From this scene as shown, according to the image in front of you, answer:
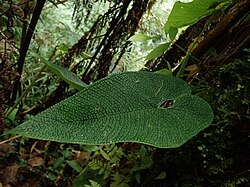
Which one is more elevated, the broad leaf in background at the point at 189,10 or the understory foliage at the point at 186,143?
the broad leaf in background at the point at 189,10

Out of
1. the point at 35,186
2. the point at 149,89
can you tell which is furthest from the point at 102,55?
the point at 149,89

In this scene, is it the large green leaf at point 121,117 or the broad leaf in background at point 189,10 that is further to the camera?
the broad leaf in background at point 189,10

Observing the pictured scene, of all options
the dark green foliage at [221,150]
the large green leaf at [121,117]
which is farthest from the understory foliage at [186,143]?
the large green leaf at [121,117]

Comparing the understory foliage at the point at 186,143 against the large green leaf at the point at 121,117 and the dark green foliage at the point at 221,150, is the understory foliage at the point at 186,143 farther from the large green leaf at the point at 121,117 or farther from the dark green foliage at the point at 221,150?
the large green leaf at the point at 121,117

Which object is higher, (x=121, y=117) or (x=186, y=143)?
(x=121, y=117)

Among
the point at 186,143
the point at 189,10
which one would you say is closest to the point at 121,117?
the point at 186,143

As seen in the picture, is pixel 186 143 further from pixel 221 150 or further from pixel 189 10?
pixel 189 10

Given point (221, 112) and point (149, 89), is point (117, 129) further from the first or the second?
point (221, 112)

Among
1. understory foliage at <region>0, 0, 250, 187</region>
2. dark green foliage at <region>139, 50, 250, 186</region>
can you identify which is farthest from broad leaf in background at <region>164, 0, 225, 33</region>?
dark green foliage at <region>139, 50, 250, 186</region>

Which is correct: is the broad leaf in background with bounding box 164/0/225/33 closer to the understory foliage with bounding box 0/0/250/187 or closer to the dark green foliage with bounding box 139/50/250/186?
the understory foliage with bounding box 0/0/250/187
